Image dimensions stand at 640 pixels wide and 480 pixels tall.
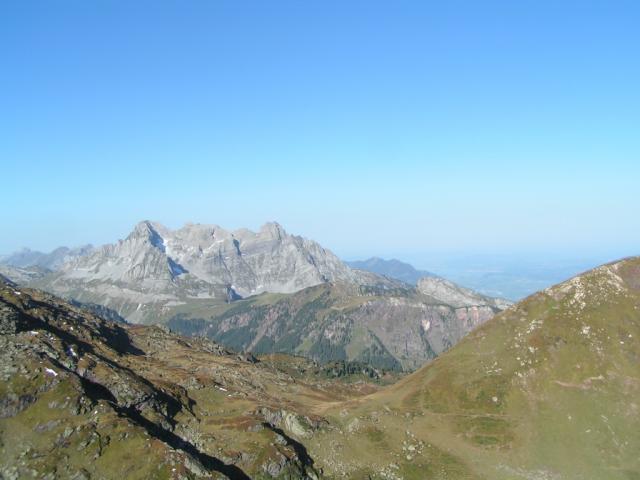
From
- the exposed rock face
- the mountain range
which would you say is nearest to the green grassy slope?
the mountain range

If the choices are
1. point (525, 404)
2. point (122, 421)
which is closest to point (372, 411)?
point (525, 404)

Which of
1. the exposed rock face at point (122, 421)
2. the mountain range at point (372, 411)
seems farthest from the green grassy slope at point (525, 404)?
the exposed rock face at point (122, 421)

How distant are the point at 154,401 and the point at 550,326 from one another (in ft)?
426

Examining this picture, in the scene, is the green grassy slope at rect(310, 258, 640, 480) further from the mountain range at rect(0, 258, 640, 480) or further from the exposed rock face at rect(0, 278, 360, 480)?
the exposed rock face at rect(0, 278, 360, 480)

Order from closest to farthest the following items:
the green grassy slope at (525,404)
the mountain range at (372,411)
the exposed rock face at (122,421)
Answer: the exposed rock face at (122,421) < the mountain range at (372,411) < the green grassy slope at (525,404)

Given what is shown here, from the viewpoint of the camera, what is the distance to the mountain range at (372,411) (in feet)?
359

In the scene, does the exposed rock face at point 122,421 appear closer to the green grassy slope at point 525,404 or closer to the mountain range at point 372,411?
the mountain range at point 372,411

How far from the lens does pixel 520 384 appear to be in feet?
516

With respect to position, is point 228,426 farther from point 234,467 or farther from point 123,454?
point 123,454

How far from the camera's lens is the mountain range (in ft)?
359

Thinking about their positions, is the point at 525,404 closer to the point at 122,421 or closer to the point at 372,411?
the point at 372,411

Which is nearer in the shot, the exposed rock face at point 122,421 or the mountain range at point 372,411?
the exposed rock face at point 122,421

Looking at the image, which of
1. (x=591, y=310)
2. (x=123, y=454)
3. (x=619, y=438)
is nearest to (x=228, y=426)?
(x=123, y=454)

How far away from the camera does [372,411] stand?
153500 mm
